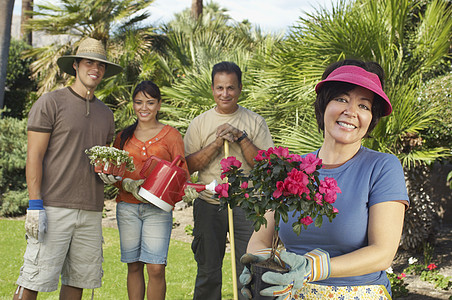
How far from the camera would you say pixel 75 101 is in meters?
3.17

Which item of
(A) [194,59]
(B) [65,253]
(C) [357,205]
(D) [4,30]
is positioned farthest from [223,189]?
(D) [4,30]

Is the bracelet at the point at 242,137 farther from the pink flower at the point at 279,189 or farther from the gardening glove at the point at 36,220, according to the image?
the pink flower at the point at 279,189

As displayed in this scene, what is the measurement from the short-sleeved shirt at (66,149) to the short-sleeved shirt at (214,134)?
0.76m

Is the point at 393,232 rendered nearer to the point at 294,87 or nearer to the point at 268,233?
the point at 268,233

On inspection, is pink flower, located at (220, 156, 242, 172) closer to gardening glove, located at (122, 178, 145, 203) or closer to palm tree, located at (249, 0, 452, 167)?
gardening glove, located at (122, 178, 145, 203)

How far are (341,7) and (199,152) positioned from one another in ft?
10.9

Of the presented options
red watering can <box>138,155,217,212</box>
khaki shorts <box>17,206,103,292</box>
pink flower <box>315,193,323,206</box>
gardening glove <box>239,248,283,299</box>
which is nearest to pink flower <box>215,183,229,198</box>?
gardening glove <box>239,248,283,299</box>

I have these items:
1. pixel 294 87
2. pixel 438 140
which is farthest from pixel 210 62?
pixel 438 140

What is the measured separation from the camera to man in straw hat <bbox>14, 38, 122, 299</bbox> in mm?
2979

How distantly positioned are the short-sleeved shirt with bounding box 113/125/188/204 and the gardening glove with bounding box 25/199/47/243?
574 millimetres

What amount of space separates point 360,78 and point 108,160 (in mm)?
1811

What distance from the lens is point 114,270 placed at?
5699 mm

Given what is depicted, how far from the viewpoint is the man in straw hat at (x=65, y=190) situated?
2.98 meters

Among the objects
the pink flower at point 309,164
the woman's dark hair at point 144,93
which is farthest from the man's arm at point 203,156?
the pink flower at point 309,164
